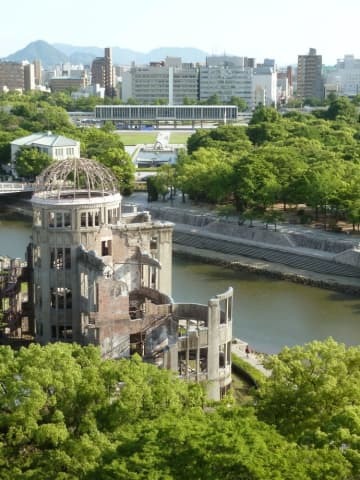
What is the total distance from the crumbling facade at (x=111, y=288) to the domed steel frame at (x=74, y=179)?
0.06 metres

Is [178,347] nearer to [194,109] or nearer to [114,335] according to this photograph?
[114,335]

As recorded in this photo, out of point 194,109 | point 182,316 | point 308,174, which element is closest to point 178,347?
point 182,316

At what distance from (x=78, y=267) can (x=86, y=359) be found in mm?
11743

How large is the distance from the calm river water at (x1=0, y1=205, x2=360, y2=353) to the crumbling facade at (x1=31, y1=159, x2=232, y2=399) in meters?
8.05

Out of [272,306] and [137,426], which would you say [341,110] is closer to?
[272,306]

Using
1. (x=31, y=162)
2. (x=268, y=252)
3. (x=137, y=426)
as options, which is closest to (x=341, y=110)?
(x=31, y=162)

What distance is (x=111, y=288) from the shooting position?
34531 mm

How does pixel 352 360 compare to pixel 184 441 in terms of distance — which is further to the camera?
pixel 352 360

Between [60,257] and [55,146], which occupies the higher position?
[55,146]

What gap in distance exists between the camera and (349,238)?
66562mm

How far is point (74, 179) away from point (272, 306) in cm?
1967

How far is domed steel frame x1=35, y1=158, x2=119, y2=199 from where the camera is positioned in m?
39.5

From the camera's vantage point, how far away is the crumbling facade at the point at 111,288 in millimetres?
34500

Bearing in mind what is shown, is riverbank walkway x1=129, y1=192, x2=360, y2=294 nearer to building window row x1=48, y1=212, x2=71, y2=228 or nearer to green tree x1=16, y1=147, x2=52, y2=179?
green tree x1=16, y1=147, x2=52, y2=179
